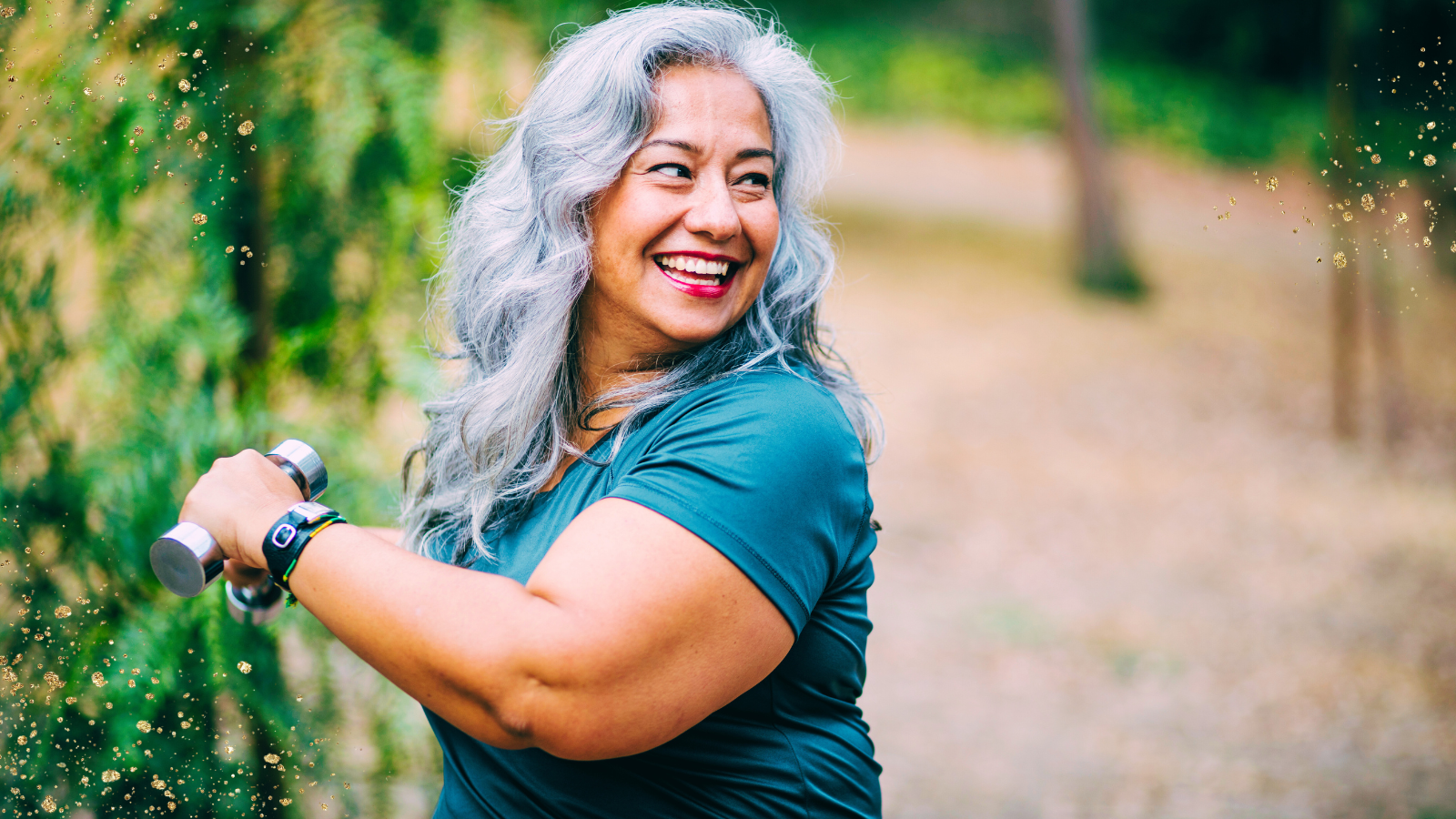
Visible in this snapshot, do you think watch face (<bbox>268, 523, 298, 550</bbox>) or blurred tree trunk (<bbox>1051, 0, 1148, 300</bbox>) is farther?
blurred tree trunk (<bbox>1051, 0, 1148, 300</bbox>)

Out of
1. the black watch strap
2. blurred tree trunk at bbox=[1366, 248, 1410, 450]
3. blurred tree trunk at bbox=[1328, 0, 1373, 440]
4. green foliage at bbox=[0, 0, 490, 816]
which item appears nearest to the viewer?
the black watch strap

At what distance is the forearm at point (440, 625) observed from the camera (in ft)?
3.40

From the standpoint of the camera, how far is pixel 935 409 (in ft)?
30.7

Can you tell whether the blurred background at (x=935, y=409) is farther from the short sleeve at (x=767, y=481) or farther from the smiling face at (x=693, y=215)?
the short sleeve at (x=767, y=481)

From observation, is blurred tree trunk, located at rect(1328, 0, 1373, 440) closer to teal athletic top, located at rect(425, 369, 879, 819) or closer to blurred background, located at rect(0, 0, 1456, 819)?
blurred background, located at rect(0, 0, 1456, 819)

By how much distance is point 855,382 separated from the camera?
153cm

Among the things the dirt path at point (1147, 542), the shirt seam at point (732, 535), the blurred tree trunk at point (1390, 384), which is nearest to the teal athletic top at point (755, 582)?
the shirt seam at point (732, 535)

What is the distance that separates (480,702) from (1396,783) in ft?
16.6

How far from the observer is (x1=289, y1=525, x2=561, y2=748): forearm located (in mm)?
1035

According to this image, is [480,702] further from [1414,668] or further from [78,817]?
[1414,668]

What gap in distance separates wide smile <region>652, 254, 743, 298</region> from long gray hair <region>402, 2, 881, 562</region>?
8 centimetres

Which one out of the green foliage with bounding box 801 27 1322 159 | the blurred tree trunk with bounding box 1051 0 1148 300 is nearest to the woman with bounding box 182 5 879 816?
the blurred tree trunk with bounding box 1051 0 1148 300

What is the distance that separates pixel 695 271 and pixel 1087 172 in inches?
439

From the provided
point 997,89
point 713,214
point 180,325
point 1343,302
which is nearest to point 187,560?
point 713,214
